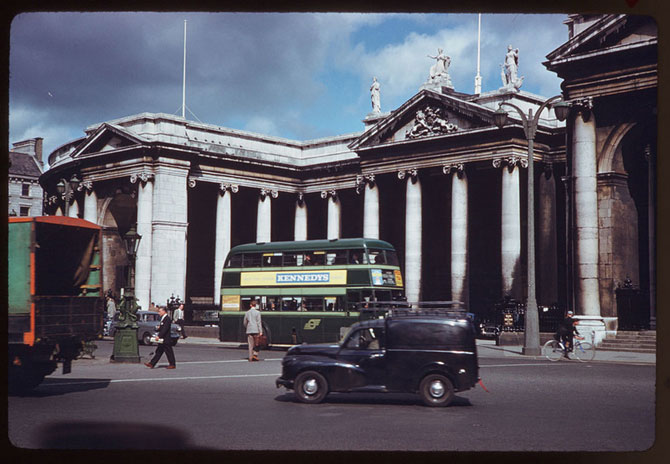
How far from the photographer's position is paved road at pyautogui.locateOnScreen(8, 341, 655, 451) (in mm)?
10445

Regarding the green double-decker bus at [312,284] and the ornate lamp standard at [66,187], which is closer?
the green double-decker bus at [312,284]

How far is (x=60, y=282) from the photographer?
17234mm

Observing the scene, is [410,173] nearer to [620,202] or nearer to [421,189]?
[421,189]

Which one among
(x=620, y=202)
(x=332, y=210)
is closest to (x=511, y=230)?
(x=620, y=202)

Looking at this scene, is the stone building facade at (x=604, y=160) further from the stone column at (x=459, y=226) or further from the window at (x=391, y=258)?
the stone column at (x=459, y=226)

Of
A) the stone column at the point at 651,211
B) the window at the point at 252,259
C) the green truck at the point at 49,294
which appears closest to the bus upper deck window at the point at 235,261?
the window at the point at 252,259

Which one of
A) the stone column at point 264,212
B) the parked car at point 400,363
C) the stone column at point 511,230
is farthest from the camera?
the stone column at point 264,212

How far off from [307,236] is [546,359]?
131 feet

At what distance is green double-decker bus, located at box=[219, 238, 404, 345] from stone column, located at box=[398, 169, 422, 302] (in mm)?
18658

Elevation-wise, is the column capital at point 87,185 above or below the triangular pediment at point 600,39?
below

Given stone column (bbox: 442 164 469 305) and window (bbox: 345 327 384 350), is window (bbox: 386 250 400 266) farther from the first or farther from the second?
window (bbox: 345 327 384 350)

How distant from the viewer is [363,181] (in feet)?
192

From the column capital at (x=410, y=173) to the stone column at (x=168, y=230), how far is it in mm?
14859

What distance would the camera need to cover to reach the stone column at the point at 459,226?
50.9 metres
